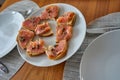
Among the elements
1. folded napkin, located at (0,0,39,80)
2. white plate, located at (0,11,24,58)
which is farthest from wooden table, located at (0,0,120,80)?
white plate, located at (0,11,24,58)

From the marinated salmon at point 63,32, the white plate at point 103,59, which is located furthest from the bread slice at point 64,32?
the white plate at point 103,59

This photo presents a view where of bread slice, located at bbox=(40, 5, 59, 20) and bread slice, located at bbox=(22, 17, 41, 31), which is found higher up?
bread slice, located at bbox=(40, 5, 59, 20)

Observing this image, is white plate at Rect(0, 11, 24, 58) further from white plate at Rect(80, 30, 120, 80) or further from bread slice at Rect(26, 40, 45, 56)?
white plate at Rect(80, 30, 120, 80)

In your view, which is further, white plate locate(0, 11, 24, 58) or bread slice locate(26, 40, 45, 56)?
white plate locate(0, 11, 24, 58)

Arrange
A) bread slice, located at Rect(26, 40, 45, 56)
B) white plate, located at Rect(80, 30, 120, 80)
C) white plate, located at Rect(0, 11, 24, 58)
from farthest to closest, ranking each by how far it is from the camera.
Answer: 1. white plate, located at Rect(0, 11, 24, 58)
2. bread slice, located at Rect(26, 40, 45, 56)
3. white plate, located at Rect(80, 30, 120, 80)

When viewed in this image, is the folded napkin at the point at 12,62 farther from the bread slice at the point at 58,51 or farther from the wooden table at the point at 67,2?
the bread slice at the point at 58,51
